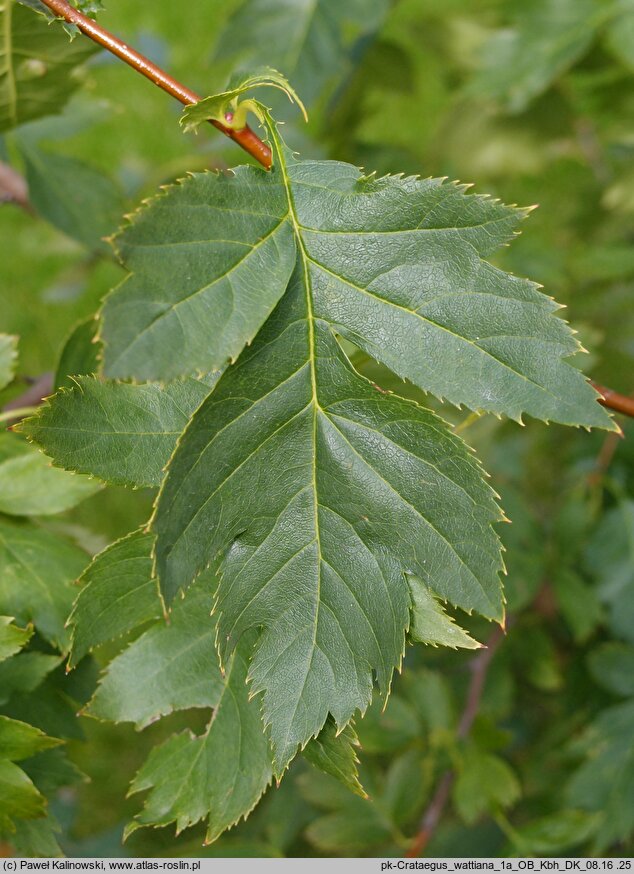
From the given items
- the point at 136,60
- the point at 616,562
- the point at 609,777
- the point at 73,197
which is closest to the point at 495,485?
the point at 616,562

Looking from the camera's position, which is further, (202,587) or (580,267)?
(580,267)

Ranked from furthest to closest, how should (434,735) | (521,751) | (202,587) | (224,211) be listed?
(521,751) → (434,735) → (202,587) → (224,211)

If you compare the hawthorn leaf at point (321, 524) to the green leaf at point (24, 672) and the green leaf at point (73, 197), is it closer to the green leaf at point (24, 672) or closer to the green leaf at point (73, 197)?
the green leaf at point (24, 672)

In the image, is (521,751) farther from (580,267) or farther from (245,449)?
(245,449)

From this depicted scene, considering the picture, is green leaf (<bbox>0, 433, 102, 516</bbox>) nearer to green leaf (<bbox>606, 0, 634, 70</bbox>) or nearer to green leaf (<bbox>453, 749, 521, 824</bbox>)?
green leaf (<bbox>453, 749, 521, 824</bbox>)

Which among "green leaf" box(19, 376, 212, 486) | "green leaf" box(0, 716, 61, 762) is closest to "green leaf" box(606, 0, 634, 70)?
"green leaf" box(19, 376, 212, 486)

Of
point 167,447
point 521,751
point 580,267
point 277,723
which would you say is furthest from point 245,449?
point 521,751

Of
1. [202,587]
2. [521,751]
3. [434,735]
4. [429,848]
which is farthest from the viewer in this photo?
[521,751]
